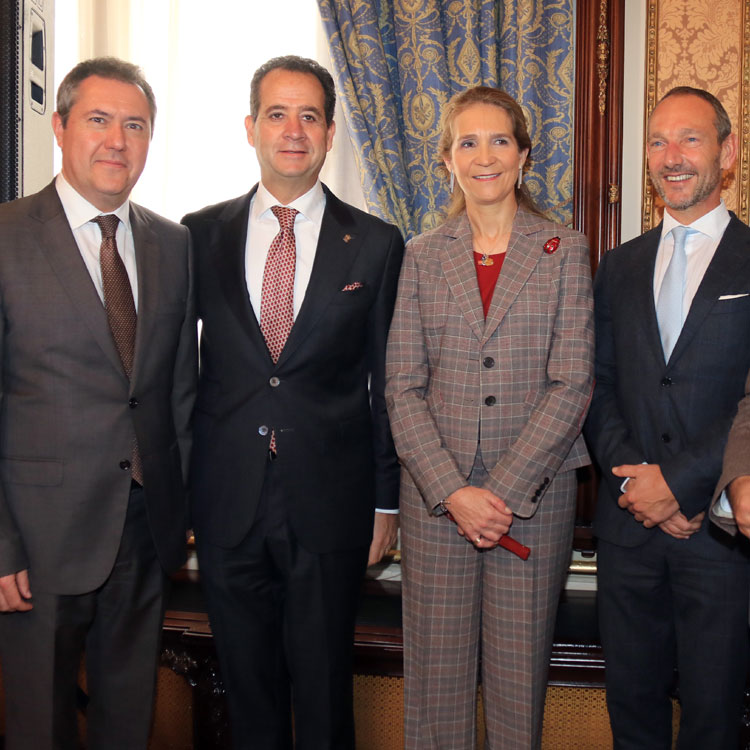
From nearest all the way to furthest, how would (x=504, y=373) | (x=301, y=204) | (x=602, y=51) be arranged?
(x=504, y=373) < (x=301, y=204) < (x=602, y=51)

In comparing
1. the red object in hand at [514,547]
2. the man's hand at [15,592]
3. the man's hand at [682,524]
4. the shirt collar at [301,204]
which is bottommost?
the man's hand at [15,592]

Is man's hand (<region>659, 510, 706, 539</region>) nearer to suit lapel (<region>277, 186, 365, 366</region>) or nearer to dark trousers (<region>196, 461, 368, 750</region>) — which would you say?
dark trousers (<region>196, 461, 368, 750</region>)

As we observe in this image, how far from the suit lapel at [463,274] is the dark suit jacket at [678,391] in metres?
0.41

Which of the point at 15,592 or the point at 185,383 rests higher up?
the point at 185,383

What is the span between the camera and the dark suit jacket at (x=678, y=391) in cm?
193

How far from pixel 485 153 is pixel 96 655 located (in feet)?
5.02

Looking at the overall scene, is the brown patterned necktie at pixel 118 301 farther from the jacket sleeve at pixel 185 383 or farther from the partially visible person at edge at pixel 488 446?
the partially visible person at edge at pixel 488 446

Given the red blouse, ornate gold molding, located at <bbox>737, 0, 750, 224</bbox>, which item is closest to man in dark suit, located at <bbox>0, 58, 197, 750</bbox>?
the red blouse

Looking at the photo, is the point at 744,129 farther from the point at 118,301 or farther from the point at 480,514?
the point at 118,301

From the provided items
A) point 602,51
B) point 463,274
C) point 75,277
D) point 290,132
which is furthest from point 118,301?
point 602,51

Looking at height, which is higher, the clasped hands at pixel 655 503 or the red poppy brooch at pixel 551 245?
the red poppy brooch at pixel 551 245

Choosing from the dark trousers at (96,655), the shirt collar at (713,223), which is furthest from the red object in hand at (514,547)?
the shirt collar at (713,223)

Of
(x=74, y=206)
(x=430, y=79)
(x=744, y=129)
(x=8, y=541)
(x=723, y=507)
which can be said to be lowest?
(x=8, y=541)

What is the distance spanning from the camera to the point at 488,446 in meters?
1.99
